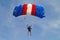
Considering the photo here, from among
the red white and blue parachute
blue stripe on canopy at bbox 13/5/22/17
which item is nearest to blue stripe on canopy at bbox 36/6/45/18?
the red white and blue parachute

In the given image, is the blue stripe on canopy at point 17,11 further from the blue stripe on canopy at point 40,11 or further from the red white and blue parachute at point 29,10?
the blue stripe on canopy at point 40,11

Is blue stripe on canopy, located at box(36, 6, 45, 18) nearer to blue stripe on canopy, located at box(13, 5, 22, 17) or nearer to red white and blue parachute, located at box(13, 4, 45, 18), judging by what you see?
red white and blue parachute, located at box(13, 4, 45, 18)

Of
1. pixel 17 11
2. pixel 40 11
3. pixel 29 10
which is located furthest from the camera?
pixel 29 10

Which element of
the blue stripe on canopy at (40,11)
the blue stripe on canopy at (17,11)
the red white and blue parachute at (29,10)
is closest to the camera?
the blue stripe on canopy at (40,11)

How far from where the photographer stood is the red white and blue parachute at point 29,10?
7775 cm

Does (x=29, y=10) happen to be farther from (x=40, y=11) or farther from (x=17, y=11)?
(x=17, y=11)

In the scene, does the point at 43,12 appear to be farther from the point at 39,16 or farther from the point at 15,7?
the point at 15,7

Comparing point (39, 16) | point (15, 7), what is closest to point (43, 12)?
point (39, 16)

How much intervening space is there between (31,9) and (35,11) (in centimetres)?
120

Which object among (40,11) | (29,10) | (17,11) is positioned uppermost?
(29,10)

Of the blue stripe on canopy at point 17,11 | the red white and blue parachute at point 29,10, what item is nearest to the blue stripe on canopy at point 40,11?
the red white and blue parachute at point 29,10

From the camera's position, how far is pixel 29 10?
78.6 meters

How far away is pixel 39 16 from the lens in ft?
254

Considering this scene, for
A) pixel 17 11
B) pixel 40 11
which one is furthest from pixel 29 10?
pixel 17 11
